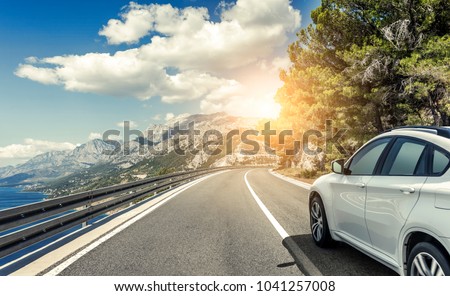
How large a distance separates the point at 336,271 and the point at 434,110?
13.2 metres

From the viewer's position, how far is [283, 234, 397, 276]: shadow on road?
4.42 metres

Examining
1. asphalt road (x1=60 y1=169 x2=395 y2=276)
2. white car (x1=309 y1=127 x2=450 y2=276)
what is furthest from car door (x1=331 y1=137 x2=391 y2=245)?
asphalt road (x1=60 y1=169 x2=395 y2=276)

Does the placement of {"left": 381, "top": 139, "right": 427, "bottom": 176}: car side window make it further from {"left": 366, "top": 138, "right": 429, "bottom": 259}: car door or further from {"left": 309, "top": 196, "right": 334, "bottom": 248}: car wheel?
{"left": 309, "top": 196, "right": 334, "bottom": 248}: car wheel

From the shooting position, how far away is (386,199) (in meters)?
3.61

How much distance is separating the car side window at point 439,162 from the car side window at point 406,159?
121 mm

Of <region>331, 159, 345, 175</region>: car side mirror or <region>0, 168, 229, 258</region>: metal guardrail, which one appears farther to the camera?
<region>0, 168, 229, 258</region>: metal guardrail

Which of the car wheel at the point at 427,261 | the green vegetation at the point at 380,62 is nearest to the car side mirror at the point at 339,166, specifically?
the car wheel at the point at 427,261

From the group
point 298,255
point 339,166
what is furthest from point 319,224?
point 339,166

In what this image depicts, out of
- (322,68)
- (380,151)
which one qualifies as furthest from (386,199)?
(322,68)

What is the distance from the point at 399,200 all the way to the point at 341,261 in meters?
1.87

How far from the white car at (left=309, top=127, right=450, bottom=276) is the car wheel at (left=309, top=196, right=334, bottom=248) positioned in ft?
0.86

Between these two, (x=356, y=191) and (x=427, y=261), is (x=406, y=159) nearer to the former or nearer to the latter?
(x=356, y=191)

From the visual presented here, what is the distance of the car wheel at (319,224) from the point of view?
5.43 metres

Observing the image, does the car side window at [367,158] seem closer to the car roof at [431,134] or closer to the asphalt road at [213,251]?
the car roof at [431,134]
